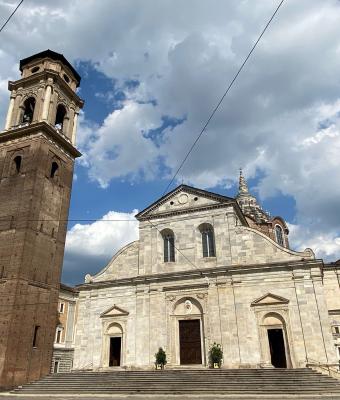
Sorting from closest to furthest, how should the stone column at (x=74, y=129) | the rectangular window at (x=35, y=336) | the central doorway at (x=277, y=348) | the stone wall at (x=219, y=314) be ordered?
1. the stone wall at (x=219, y=314)
2. the central doorway at (x=277, y=348)
3. the rectangular window at (x=35, y=336)
4. the stone column at (x=74, y=129)

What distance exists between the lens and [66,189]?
28.8 m

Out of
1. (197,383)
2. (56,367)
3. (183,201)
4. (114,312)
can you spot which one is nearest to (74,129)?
(183,201)

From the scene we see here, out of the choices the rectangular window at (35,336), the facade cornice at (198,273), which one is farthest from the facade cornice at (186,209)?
the rectangular window at (35,336)

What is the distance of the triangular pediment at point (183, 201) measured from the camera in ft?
83.9

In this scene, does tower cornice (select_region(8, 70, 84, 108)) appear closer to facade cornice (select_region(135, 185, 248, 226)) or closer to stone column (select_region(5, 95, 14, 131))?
stone column (select_region(5, 95, 14, 131))

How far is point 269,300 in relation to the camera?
21.9 m

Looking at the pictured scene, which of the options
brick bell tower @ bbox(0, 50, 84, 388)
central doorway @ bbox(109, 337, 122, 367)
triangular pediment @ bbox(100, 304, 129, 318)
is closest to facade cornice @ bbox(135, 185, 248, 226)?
brick bell tower @ bbox(0, 50, 84, 388)

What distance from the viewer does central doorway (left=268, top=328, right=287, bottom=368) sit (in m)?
20.8

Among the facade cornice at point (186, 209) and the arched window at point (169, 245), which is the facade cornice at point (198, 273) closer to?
the arched window at point (169, 245)

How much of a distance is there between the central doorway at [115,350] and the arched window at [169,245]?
633 centimetres

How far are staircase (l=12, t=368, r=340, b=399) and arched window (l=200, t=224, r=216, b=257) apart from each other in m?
7.61

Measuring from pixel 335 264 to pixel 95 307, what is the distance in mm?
21606

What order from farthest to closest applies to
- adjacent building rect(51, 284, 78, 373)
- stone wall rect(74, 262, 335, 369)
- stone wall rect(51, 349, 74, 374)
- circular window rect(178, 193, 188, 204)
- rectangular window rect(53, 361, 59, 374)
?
adjacent building rect(51, 284, 78, 373) < stone wall rect(51, 349, 74, 374) < rectangular window rect(53, 361, 59, 374) < circular window rect(178, 193, 188, 204) < stone wall rect(74, 262, 335, 369)

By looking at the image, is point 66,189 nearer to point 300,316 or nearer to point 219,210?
point 219,210
